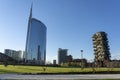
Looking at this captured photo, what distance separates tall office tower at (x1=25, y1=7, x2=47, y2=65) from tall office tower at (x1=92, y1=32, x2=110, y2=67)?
53.2 metres

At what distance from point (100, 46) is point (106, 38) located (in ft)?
21.9

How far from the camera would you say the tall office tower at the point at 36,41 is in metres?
171

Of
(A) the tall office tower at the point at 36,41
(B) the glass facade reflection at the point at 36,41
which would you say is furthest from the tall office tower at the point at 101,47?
(B) the glass facade reflection at the point at 36,41

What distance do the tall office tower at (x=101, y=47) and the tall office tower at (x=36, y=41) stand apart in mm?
53249

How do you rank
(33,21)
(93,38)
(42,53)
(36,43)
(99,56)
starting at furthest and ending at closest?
1. (42,53)
2. (36,43)
3. (33,21)
4. (93,38)
5. (99,56)

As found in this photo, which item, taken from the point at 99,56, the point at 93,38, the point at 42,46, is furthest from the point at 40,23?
the point at 99,56

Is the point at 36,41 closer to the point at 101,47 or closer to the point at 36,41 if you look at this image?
the point at 36,41

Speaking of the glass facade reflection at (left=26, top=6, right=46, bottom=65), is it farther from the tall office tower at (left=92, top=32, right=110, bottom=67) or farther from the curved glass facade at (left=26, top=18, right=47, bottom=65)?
the tall office tower at (left=92, top=32, right=110, bottom=67)

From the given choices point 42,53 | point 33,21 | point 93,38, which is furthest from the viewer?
point 42,53

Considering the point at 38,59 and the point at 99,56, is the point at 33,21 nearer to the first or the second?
the point at 38,59

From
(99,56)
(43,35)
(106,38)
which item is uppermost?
(43,35)

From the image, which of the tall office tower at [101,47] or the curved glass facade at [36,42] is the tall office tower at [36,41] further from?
the tall office tower at [101,47]

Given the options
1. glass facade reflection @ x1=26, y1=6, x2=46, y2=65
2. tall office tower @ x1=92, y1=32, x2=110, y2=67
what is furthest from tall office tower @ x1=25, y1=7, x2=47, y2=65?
tall office tower @ x1=92, y1=32, x2=110, y2=67

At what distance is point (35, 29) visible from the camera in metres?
178
